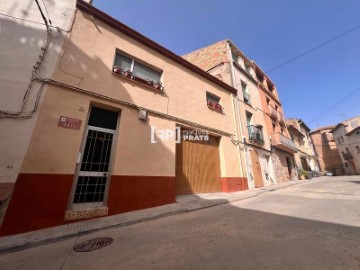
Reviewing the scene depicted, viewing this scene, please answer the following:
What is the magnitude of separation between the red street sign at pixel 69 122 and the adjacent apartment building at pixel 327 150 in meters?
44.1

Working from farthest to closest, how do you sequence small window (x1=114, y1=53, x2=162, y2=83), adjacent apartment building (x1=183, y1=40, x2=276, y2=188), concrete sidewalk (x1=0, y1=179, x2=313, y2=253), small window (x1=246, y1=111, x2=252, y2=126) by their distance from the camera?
small window (x1=246, y1=111, x2=252, y2=126), adjacent apartment building (x1=183, y1=40, x2=276, y2=188), small window (x1=114, y1=53, x2=162, y2=83), concrete sidewalk (x1=0, y1=179, x2=313, y2=253)

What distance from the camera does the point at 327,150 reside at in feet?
124

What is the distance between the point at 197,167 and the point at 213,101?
439 cm

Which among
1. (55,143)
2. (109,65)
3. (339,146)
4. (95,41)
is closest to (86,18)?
(95,41)

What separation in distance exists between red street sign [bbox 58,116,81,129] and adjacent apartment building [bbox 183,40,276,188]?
341 inches

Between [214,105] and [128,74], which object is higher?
[214,105]

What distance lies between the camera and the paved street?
7.70 ft

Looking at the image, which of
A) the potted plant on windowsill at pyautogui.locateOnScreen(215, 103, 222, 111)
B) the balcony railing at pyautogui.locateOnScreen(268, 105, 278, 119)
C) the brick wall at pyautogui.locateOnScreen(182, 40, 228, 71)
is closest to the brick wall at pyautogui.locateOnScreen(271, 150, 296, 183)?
the balcony railing at pyautogui.locateOnScreen(268, 105, 278, 119)

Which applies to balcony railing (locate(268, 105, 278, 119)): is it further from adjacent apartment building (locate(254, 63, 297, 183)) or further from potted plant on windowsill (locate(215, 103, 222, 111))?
potted plant on windowsill (locate(215, 103, 222, 111))

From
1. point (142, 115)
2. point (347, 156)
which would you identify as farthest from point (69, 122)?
point (347, 156)

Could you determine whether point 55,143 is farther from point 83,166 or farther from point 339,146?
point 339,146

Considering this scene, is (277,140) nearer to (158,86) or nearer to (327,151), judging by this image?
(158,86)

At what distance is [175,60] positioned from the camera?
8680 mm

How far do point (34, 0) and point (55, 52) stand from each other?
6.20 ft
